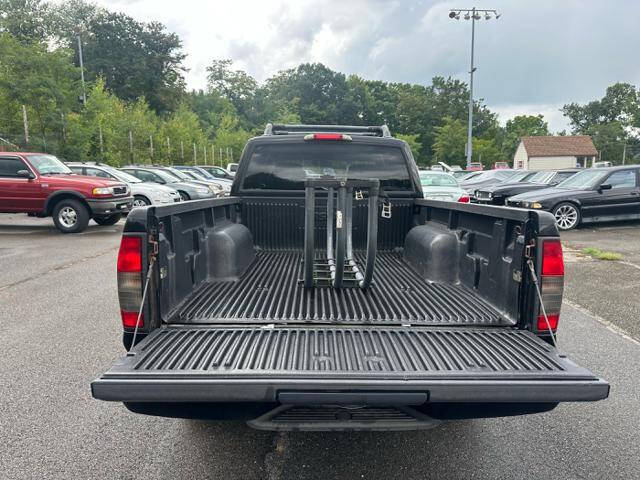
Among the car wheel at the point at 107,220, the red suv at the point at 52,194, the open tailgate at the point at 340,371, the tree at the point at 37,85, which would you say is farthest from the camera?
the tree at the point at 37,85

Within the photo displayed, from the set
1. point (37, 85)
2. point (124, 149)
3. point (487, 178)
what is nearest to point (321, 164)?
point (37, 85)

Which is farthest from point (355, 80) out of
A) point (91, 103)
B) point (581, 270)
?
point (581, 270)

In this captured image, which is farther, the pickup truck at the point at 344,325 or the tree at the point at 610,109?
the tree at the point at 610,109

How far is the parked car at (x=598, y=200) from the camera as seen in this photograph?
39.8 feet

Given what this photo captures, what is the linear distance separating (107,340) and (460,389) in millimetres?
3731

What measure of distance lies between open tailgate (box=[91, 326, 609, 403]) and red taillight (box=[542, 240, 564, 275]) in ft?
1.18

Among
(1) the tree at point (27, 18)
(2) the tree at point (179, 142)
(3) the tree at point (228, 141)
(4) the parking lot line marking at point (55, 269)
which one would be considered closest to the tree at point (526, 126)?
(3) the tree at point (228, 141)

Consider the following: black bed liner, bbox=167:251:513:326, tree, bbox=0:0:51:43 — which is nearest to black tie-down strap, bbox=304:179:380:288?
black bed liner, bbox=167:251:513:326

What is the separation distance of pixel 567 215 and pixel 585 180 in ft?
4.16

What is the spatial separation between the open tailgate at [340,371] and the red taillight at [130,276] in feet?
0.66

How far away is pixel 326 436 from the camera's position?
115 inches

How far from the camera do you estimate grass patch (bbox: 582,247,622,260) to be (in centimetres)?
859

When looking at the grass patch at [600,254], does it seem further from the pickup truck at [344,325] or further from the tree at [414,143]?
the tree at [414,143]

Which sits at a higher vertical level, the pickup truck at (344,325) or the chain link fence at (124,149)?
the chain link fence at (124,149)
